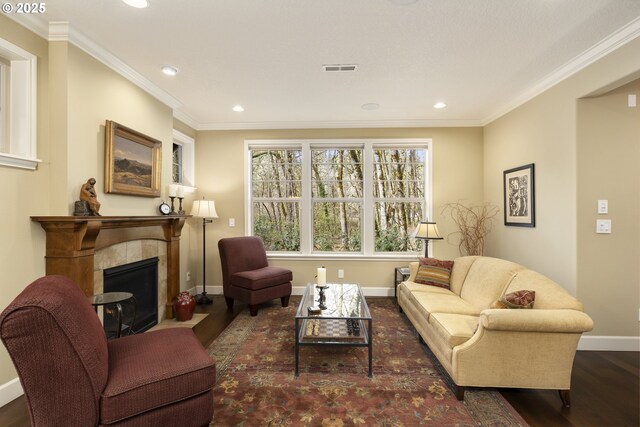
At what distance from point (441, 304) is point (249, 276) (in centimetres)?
224

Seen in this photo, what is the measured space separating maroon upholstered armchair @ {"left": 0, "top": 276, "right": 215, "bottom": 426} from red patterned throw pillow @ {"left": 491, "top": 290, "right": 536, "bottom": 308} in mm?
2035

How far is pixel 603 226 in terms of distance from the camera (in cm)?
260

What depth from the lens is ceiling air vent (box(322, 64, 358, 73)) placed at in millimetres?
2656

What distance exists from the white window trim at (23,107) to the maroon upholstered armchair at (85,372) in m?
1.20

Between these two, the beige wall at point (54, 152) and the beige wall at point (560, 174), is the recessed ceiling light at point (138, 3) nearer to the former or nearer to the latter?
the beige wall at point (54, 152)

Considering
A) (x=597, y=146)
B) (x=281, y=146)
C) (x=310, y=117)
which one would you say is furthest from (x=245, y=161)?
(x=597, y=146)

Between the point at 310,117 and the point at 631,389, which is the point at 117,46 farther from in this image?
the point at 631,389

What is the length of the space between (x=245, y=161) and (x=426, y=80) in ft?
9.14

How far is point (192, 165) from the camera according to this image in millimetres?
4422

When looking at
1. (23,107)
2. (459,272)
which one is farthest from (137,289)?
(459,272)

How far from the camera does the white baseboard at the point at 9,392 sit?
192cm

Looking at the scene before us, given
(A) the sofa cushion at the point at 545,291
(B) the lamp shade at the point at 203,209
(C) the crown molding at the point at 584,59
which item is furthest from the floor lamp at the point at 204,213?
(C) the crown molding at the point at 584,59

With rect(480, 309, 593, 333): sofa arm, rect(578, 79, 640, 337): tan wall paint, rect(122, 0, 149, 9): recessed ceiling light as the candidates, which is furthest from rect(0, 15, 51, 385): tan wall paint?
rect(578, 79, 640, 337): tan wall paint

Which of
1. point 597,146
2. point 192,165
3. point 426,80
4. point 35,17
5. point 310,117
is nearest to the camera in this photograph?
point 35,17
